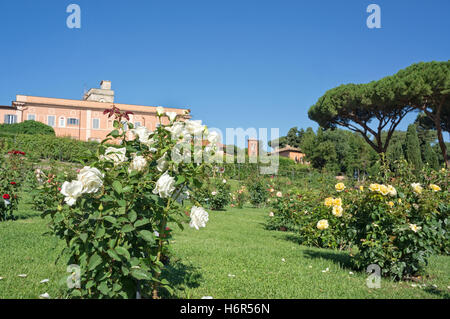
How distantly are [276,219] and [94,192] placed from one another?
204 inches

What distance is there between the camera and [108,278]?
Answer: 5.63ft

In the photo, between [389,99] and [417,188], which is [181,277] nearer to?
[417,188]

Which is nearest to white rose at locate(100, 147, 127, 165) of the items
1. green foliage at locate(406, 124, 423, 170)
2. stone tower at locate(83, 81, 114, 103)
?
green foliage at locate(406, 124, 423, 170)

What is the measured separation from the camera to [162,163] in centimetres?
178

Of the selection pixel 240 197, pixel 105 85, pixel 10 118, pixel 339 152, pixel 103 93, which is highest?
pixel 105 85

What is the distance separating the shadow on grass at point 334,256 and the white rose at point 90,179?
9.37 ft

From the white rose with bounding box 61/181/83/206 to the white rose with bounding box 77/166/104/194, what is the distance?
0.02 meters

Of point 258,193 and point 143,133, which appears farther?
point 258,193

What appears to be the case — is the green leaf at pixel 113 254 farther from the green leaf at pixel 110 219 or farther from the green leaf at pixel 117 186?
the green leaf at pixel 117 186

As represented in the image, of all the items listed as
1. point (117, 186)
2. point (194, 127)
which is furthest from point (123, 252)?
point (194, 127)

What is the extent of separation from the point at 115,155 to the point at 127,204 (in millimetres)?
259

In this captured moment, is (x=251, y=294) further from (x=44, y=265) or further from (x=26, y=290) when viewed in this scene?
(x=44, y=265)

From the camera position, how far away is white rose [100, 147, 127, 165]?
1.75 m

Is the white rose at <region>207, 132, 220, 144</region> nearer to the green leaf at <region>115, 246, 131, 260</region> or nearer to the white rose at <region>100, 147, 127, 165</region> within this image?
the white rose at <region>100, 147, 127, 165</region>
